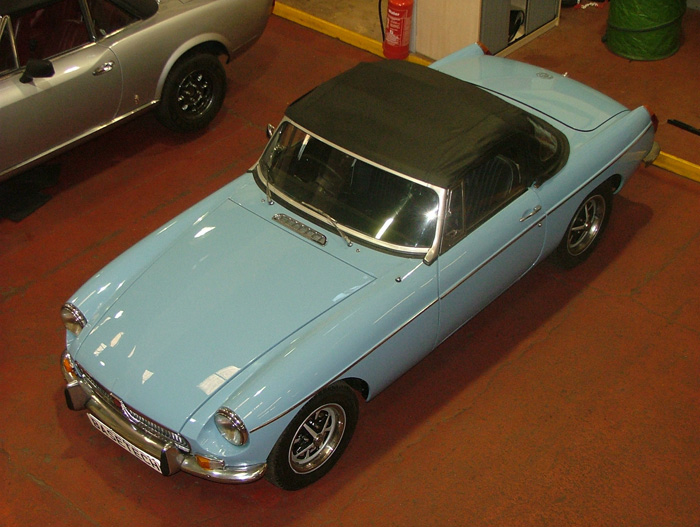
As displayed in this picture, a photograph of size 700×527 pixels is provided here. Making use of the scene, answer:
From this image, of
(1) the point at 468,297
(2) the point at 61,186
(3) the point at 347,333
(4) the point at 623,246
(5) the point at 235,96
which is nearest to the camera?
(3) the point at 347,333

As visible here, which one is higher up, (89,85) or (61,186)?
(89,85)

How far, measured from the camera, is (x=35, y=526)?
14.9 ft

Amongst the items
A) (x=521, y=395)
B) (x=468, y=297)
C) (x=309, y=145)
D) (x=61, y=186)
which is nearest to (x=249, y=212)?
(x=309, y=145)

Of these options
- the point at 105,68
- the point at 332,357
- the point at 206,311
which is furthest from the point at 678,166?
the point at 105,68

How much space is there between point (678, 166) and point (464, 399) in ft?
10.2

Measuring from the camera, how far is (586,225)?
19.4 feet

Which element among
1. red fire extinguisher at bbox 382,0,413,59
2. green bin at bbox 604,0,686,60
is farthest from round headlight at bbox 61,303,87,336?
green bin at bbox 604,0,686,60

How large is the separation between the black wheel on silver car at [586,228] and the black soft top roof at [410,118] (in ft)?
3.26

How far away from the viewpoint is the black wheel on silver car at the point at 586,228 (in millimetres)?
5770

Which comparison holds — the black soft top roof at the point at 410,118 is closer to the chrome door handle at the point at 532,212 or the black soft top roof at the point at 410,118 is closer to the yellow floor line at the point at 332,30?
the chrome door handle at the point at 532,212

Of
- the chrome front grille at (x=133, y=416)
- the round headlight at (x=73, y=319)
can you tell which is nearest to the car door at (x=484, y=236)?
the chrome front grille at (x=133, y=416)

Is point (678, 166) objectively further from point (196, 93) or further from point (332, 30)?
point (196, 93)

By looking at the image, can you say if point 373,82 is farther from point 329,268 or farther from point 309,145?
Answer: point 329,268

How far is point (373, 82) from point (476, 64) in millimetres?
1401
